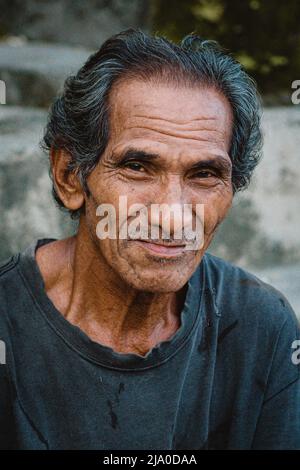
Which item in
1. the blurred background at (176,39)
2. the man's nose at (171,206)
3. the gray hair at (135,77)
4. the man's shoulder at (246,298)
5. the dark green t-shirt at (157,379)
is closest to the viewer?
the man's nose at (171,206)

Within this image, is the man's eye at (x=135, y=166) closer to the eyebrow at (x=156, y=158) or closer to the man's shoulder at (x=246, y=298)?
the eyebrow at (x=156, y=158)

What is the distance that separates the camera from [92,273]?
260 cm

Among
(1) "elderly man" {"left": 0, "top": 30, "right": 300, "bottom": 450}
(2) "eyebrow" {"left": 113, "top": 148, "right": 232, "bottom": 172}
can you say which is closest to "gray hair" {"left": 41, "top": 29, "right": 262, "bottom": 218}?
(1) "elderly man" {"left": 0, "top": 30, "right": 300, "bottom": 450}

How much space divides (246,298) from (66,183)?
87cm

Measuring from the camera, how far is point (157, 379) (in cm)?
257

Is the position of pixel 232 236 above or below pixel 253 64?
below

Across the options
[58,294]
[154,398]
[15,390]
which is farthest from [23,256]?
[154,398]

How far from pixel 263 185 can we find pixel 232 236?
0.43 meters

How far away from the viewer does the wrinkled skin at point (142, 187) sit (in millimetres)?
2332

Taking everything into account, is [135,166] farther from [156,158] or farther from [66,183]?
[66,183]

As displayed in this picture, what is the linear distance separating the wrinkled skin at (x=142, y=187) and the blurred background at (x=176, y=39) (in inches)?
59.3

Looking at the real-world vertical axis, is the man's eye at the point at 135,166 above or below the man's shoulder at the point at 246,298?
above

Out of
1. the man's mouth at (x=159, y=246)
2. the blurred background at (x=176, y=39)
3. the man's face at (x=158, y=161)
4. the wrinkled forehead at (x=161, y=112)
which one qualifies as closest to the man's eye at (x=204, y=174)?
the man's face at (x=158, y=161)

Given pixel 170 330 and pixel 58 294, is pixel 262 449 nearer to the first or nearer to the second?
pixel 170 330
